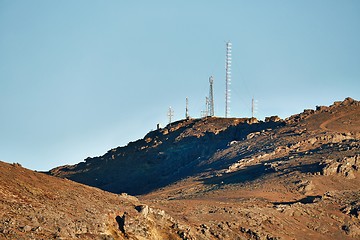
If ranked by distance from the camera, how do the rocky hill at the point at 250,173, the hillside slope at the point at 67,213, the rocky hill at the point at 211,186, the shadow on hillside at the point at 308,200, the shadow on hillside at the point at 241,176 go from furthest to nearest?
the shadow on hillside at the point at 241,176 → the shadow on hillside at the point at 308,200 → the rocky hill at the point at 250,173 → the rocky hill at the point at 211,186 → the hillside slope at the point at 67,213

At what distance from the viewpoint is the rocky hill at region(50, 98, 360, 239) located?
5384cm

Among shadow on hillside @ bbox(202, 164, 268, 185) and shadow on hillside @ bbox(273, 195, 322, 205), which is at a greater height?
shadow on hillside @ bbox(202, 164, 268, 185)

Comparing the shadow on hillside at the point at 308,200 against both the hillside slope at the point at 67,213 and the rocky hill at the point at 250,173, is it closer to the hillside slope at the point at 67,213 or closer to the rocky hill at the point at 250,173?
the rocky hill at the point at 250,173

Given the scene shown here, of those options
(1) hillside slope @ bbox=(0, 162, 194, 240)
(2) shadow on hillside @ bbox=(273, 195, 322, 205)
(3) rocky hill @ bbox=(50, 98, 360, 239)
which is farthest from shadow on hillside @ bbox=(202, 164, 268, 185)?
(1) hillside slope @ bbox=(0, 162, 194, 240)

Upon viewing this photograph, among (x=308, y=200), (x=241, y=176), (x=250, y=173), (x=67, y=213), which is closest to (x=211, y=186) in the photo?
(x=241, y=176)

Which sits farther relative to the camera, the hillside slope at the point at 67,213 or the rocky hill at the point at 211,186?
the rocky hill at the point at 211,186

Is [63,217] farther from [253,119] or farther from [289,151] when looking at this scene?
[253,119]

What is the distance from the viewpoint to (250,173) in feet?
240

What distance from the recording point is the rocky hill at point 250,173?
5384cm

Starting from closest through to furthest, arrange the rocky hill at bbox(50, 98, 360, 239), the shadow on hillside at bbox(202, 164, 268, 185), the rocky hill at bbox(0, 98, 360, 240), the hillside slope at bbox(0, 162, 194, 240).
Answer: the hillside slope at bbox(0, 162, 194, 240), the rocky hill at bbox(0, 98, 360, 240), the rocky hill at bbox(50, 98, 360, 239), the shadow on hillside at bbox(202, 164, 268, 185)

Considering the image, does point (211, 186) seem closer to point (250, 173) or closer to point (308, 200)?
point (250, 173)

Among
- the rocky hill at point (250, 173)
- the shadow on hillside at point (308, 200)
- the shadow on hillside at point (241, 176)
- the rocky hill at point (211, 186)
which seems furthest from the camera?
the shadow on hillside at point (241, 176)

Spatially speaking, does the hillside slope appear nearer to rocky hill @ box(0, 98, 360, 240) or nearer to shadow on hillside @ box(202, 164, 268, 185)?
rocky hill @ box(0, 98, 360, 240)

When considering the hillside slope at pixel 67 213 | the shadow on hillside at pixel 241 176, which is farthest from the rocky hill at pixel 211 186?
the shadow on hillside at pixel 241 176
